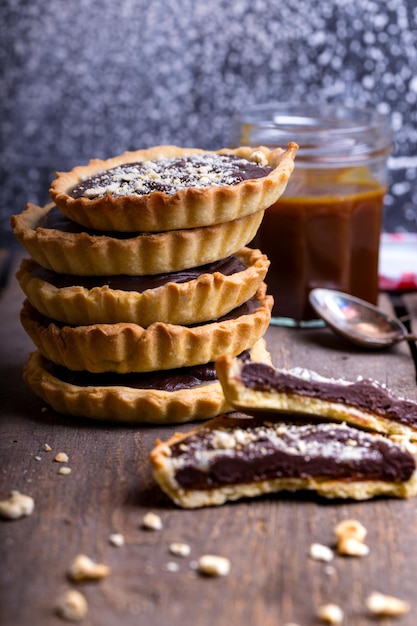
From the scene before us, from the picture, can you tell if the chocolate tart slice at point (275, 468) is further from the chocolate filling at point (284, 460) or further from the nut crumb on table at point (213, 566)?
the nut crumb on table at point (213, 566)

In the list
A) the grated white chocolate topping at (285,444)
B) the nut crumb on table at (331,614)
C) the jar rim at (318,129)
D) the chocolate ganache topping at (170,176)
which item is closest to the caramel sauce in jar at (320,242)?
the jar rim at (318,129)

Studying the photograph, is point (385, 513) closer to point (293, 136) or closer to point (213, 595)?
point (213, 595)

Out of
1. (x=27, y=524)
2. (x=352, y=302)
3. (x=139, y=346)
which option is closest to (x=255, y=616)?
(x=27, y=524)

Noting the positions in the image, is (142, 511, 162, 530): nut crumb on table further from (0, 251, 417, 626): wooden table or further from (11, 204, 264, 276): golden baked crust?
(11, 204, 264, 276): golden baked crust

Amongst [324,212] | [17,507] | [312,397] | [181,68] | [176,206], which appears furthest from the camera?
[181,68]

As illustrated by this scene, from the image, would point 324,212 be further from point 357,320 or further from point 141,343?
point 141,343

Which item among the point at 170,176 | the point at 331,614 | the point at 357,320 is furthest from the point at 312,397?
the point at 357,320
